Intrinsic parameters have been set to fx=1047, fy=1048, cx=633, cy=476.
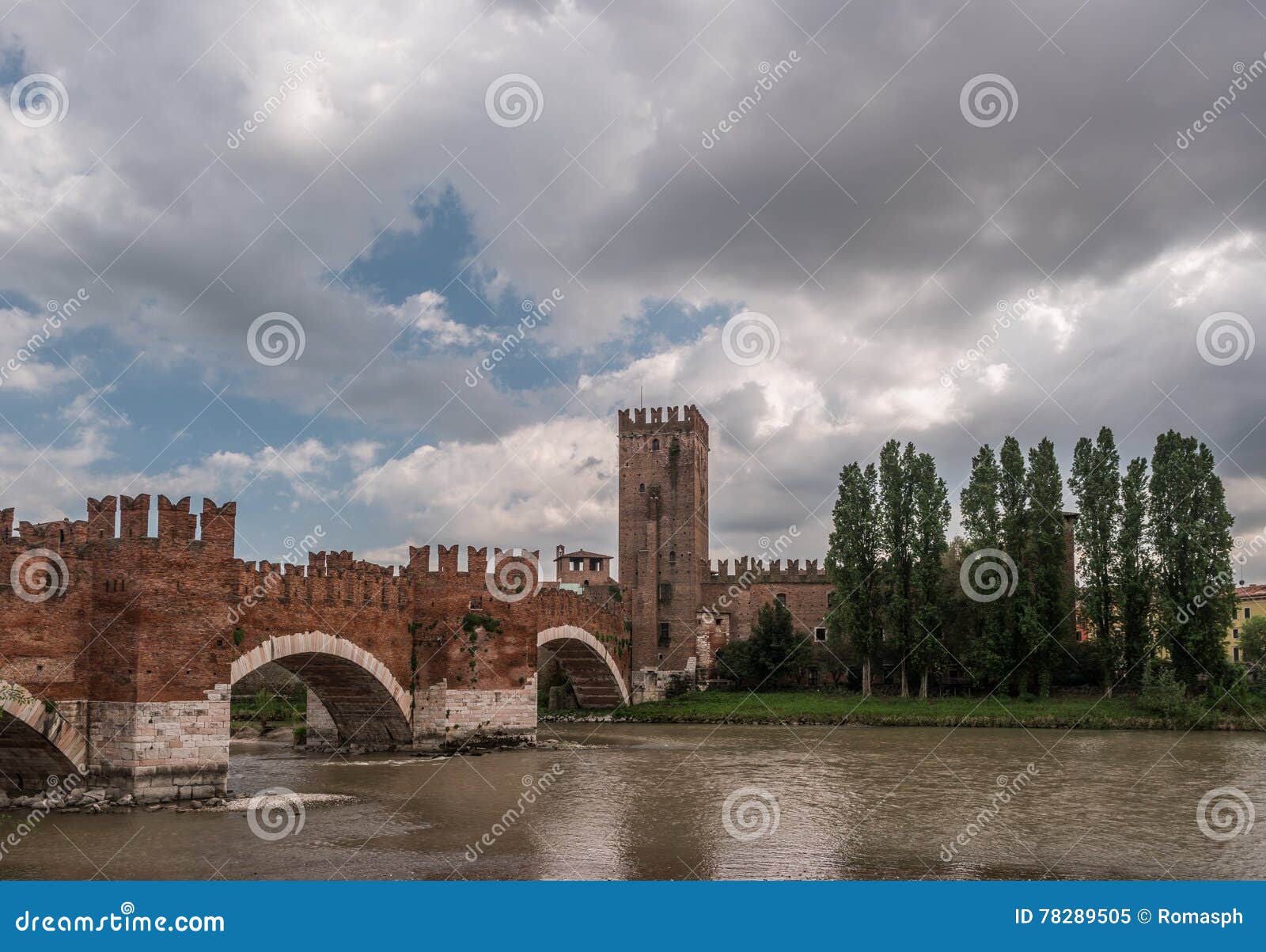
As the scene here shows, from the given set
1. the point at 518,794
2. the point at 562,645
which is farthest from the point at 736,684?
the point at 518,794

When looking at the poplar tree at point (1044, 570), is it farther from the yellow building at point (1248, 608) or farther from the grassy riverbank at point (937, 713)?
the yellow building at point (1248, 608)

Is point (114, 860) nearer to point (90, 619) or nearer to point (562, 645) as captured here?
point (90, 619)

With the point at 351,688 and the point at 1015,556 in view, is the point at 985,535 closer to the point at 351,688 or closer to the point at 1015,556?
the point at 1015,556

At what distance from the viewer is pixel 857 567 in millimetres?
44031

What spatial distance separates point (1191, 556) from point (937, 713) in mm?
10989

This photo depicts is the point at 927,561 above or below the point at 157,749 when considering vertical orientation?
above

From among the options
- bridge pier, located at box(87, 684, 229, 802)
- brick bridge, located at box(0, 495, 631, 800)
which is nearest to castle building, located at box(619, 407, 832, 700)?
brick bridge, located at box(0, 495, 631, 800)

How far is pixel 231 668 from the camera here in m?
19.8

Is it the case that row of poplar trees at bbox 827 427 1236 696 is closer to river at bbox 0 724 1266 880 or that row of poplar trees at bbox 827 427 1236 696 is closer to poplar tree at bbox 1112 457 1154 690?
poplar tree at bbox 1112 457 1154 690

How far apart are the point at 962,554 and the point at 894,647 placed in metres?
6.69

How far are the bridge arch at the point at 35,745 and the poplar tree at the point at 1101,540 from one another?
116 feet

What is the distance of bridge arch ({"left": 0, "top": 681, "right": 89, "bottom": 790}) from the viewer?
1695cm

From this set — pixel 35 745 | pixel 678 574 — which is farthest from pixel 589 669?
pixel 35 745

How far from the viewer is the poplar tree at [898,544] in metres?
42.7
